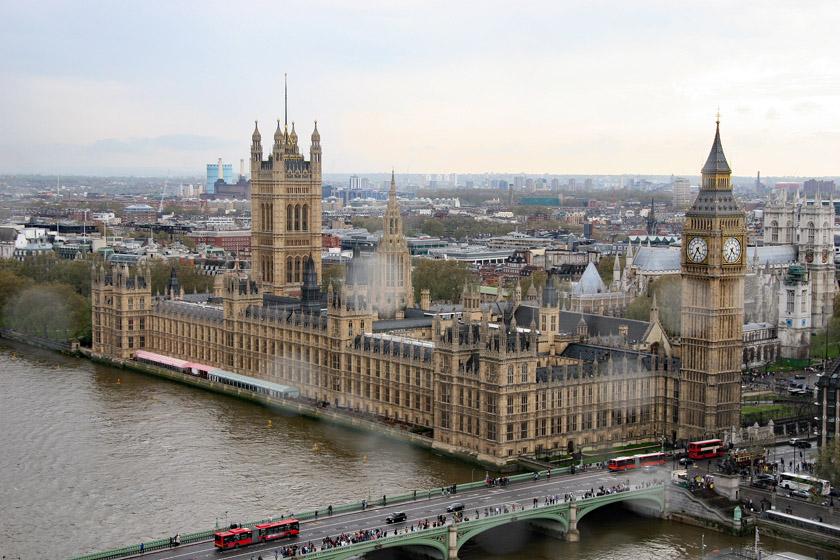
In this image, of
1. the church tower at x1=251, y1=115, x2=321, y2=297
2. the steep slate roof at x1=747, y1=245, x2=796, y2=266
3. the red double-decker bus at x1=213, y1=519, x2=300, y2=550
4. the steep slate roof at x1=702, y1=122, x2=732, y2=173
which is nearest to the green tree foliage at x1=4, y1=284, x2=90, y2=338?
the church tower at x1=251, y1=115, x2=321, y2=297

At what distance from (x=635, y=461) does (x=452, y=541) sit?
1804cm

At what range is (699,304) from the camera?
8181 cm

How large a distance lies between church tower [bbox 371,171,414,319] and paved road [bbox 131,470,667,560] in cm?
3802

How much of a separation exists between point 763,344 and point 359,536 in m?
69.4

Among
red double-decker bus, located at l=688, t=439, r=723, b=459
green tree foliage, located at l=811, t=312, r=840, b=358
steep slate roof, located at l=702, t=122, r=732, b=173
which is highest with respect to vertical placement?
steep slate roof, located at l=702, t=122, r=732, b=173

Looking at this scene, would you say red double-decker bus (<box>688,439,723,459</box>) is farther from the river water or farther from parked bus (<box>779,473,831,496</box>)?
the river water

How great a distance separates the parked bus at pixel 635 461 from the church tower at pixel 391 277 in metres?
36.5

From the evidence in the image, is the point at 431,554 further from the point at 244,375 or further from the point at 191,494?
the point at 244,375

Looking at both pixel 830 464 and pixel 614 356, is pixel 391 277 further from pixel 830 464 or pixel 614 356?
pixel 830 464

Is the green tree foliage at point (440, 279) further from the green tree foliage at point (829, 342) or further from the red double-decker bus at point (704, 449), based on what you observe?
the red double-decker bus at point (704, 449)

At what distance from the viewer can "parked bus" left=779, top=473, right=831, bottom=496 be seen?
6963cm

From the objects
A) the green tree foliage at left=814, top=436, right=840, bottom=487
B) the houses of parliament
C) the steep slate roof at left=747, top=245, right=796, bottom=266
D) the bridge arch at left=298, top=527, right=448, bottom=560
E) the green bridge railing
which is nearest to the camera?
the bridge arch at left=298, top=527, right=448, bottom=560

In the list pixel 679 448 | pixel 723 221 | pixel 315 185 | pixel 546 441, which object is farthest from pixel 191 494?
pixel 315 185

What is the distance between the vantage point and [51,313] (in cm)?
13412
